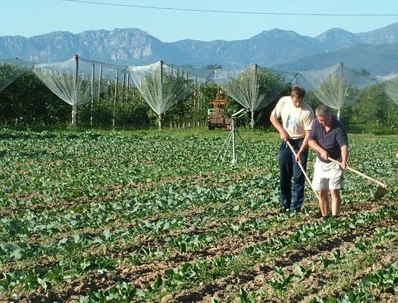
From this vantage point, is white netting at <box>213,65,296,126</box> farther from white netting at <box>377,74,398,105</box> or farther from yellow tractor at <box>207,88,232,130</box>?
white netting at <box>377,74,398,105</box>

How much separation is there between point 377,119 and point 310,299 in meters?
36.9

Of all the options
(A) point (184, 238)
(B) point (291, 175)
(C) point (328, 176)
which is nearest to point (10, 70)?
(B) point (291, 175)

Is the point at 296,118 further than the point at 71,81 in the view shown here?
No

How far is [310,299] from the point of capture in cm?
617

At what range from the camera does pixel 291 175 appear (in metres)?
11.2

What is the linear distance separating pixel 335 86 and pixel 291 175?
24.1 meters

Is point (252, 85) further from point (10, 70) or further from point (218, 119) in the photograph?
point (10, 70)

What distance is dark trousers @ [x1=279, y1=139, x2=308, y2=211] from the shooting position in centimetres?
1086

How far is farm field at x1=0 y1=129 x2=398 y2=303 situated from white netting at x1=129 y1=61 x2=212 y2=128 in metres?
14.8

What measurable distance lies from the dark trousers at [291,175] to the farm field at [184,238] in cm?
29

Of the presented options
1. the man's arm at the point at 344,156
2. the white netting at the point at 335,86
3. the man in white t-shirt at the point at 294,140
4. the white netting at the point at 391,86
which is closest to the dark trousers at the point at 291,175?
the man in white t-shirt at the point at 294,140

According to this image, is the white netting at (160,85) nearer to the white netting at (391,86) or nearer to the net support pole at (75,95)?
the net support pole at (75,95)

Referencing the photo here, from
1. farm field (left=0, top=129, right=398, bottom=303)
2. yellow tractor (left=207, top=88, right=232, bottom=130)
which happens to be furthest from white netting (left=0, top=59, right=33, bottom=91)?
farm field (left=0, top=129, right=398, bottom=303)

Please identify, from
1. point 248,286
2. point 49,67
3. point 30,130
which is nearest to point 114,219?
A: point 248,286
